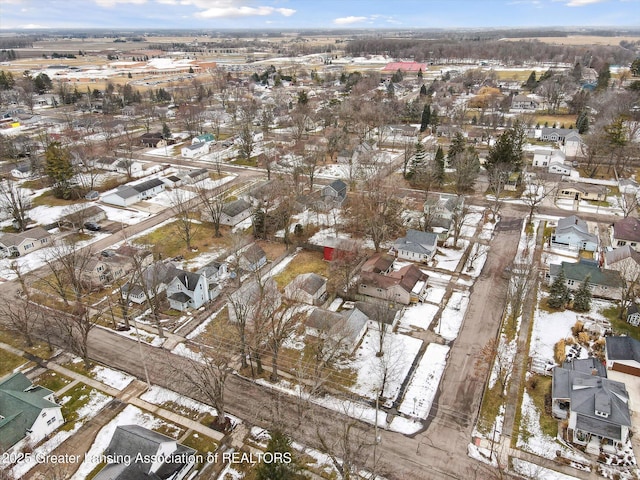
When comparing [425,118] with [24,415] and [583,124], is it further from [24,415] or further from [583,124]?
[24,415]

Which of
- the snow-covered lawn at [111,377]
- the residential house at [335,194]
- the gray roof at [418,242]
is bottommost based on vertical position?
the snow-covered lawn at [111,377]

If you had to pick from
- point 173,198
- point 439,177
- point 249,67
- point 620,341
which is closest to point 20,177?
point 173,198

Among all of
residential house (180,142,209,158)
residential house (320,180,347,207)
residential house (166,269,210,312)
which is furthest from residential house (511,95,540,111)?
residential house (166,269,210,312)

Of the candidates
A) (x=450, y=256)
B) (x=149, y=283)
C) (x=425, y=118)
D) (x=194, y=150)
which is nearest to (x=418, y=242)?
(x=450, y=256)

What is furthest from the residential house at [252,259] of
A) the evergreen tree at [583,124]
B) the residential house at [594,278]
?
the evergreen tree at [583,124]

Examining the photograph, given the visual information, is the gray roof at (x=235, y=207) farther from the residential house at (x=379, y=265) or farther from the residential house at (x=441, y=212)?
the residential house at (x=441, y=212)

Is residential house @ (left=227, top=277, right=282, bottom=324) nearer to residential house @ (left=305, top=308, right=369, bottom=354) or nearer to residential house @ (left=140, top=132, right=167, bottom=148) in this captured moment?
residential house @ (left=305, top=308, right=369, bottom=354)

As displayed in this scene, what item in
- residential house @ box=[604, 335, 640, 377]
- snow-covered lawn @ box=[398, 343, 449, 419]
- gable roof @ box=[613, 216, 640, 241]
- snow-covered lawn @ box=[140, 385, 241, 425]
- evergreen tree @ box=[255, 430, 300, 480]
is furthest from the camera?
→ gable roof @ box=[613, 216, 640, 241]
